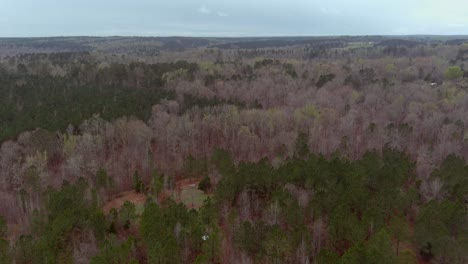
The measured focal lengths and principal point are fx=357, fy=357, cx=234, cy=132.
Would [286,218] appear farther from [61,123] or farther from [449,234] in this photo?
[61,123]

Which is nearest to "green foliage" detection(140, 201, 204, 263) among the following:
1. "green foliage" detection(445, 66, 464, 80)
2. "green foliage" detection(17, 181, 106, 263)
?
"green foliage" detection(17, 181, 106, 263)

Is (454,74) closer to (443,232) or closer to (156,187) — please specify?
(443,232)

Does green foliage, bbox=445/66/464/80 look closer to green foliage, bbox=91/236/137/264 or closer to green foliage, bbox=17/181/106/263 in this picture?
green foliage, bbox=17/181/106/263

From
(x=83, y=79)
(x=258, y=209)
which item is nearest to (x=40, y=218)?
(x=258, y=209)

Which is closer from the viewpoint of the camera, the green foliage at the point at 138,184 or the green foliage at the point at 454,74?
the green foliage at the point at 138,184

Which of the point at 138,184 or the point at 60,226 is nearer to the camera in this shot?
the point at 60,226

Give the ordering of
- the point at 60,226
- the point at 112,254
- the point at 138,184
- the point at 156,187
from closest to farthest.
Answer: the point at 112,254 < the point at 60,226 < the point at 156,187 < the point at 138,184

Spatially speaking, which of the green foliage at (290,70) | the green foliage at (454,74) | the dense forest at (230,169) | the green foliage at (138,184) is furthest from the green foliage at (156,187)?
the green foliage at (454,74)

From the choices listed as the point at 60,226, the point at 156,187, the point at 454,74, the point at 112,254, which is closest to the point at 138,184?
the point at 156,187

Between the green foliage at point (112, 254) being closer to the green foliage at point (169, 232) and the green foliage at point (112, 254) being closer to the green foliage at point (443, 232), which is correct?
the green foliage at point (169, 232)
